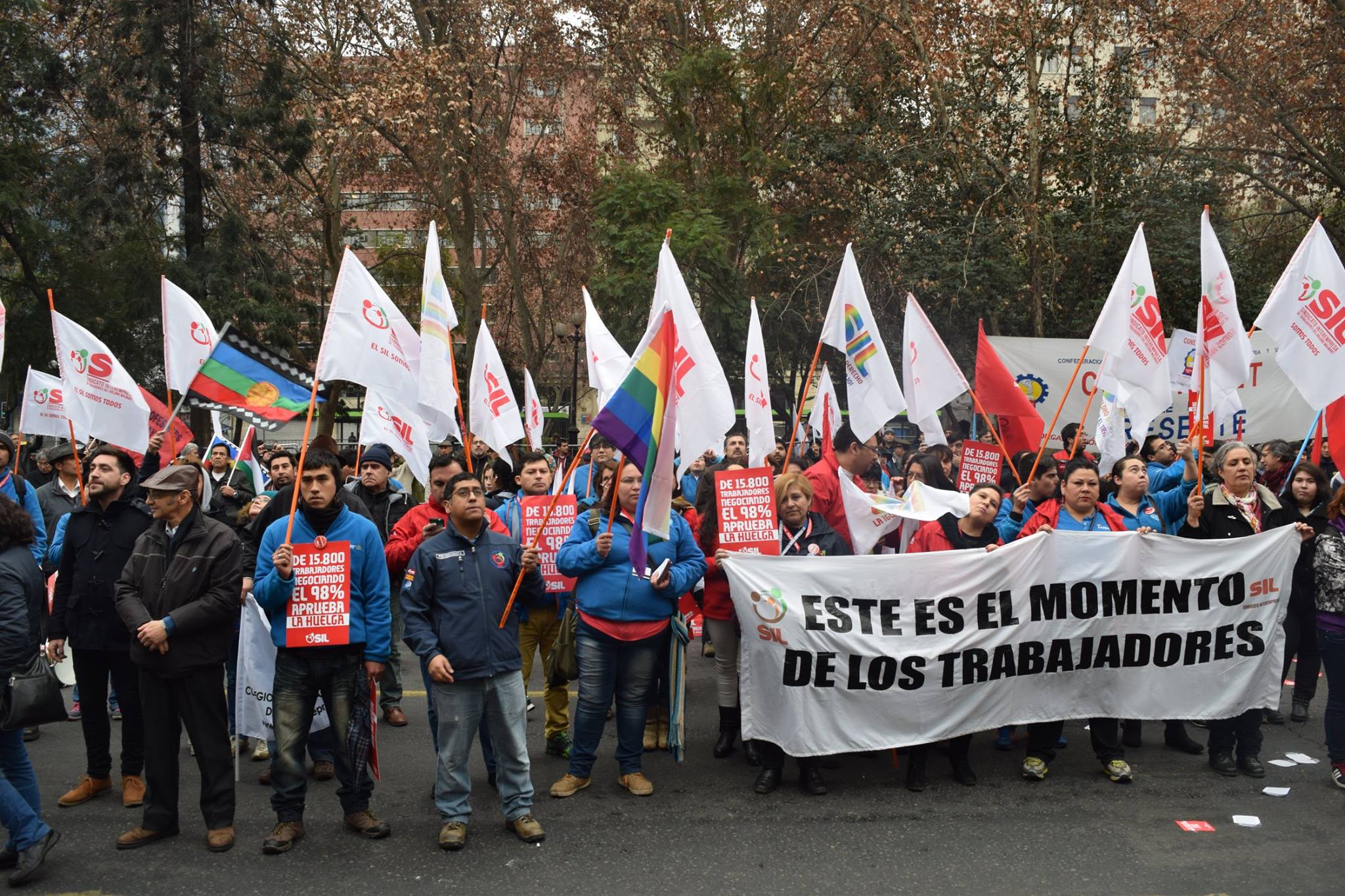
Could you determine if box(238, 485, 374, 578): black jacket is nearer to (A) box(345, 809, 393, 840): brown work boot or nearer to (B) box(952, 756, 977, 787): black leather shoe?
(A) box(345, 809, 393, 840): brown work boot

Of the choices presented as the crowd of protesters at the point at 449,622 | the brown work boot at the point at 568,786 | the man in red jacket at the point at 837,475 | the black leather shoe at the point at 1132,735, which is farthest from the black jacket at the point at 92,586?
the black leather shoe at the point at 1132,735

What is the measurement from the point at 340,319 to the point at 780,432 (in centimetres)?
3660

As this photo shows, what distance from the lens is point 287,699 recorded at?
16.8ft

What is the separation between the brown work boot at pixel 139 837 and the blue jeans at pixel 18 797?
343 mm

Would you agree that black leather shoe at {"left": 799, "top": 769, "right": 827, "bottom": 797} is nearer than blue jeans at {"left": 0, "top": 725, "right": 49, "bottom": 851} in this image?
No

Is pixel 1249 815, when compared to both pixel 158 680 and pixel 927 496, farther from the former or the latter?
pixel 158 680

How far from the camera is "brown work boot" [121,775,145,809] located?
564cm

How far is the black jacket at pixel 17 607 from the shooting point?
470cm

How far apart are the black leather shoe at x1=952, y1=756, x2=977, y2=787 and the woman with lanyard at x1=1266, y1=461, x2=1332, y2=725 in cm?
194

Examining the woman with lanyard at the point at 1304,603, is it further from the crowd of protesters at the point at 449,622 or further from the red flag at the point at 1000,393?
the red flag at the point at 1000,393

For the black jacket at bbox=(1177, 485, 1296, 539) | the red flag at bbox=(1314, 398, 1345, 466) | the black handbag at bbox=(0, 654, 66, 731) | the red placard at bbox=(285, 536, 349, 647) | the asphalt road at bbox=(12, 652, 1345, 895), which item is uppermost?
the red flag at bbox=(1314, 398, 1345, 466)

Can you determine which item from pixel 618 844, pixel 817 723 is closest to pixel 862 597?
pixel 817 723

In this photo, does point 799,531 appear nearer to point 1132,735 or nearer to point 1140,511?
point 1140,511

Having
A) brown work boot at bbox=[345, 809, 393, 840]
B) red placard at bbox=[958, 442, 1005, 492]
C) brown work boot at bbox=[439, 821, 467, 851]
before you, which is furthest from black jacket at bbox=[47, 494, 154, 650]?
red placard at bbox=[958, 442, 1005, 492]
